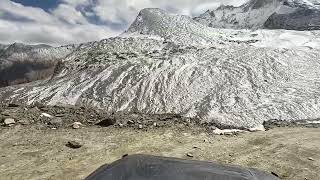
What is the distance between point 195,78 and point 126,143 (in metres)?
5.16

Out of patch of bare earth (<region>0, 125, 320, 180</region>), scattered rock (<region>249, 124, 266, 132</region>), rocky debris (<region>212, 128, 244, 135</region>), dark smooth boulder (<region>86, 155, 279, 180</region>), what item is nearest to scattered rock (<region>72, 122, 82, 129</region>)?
patch of bare earth (<region>0, 125, 320, 180</region>)

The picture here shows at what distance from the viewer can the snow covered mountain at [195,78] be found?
Result: 12.5 m

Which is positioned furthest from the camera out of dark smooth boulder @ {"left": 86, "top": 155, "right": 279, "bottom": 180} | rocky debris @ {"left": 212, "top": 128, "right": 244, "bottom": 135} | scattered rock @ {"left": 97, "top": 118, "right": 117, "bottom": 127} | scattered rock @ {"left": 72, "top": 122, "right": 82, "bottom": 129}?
scattered rock @ {"left": 97, "top": 118, "right": 117, "bottom": 127}

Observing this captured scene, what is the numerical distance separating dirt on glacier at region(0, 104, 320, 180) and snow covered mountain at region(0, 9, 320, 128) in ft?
3.46

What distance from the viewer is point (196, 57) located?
52.7 ft

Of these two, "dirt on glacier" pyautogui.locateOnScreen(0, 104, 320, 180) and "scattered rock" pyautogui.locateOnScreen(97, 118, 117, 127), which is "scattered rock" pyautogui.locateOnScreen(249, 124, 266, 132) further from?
"scattered rock" pyautogui.locateOnScreen(97, 118, 117, 127)

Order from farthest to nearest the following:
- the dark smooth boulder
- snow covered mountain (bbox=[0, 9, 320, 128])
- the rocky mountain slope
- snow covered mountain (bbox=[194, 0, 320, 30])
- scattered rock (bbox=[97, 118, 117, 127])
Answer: snow covered mountain (bbox=[194, 0, 320, 30])
the rocky mountain slope
snow covered mountain (bbox=[0, 9, 320, 128])
scattered rock (bbox=[97, 118, 117, 127])
the dark smooth boulder

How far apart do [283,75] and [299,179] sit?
703cm

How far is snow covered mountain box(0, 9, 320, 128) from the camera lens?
41.0 ft

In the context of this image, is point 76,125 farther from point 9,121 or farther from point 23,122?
point 9,121

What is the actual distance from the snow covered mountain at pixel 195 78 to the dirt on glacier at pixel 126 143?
1055 mm

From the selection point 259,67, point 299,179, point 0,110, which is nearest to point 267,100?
point 259,67

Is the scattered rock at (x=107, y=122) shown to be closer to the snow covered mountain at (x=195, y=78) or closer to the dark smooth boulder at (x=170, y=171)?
the snow covered mountain at (x=195, y=78)

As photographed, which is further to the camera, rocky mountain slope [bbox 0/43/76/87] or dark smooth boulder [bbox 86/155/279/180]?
rocky mountain slope [bbox 0/43/76/87]
